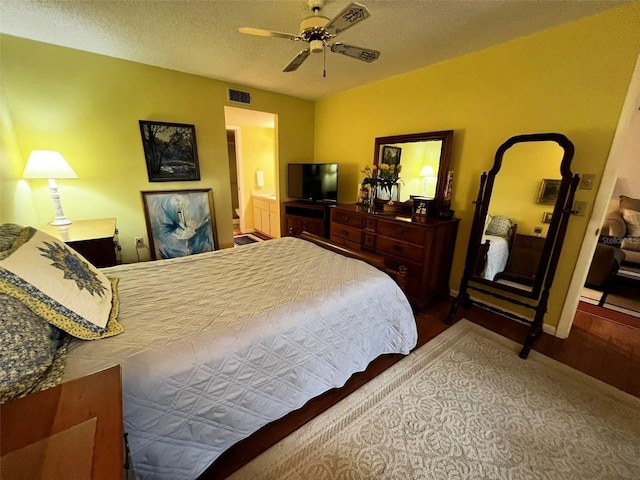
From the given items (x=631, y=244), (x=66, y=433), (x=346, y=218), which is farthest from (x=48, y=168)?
→ (x=631, y=244)

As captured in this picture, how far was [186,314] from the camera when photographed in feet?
4.09

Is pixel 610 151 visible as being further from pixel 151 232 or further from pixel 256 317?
pixel 151 232

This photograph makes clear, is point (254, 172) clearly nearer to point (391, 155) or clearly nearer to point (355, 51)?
point (391, 155)

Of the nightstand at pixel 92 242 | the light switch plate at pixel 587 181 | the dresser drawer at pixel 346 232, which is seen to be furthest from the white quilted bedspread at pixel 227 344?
the light switch plate at pixel 587 181

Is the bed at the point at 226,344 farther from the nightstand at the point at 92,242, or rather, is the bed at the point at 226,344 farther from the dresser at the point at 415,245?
the dresser at the point at 415,245

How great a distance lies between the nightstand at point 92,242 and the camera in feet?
6.35

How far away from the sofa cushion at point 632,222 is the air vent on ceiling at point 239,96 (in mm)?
5235

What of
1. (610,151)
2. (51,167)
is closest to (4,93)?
(51,167)

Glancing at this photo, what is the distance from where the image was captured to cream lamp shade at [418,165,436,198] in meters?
2.81

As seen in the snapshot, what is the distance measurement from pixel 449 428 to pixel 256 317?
123 centimetres

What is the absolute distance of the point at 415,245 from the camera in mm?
2453

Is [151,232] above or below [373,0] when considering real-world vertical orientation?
below

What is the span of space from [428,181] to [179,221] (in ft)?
10.2

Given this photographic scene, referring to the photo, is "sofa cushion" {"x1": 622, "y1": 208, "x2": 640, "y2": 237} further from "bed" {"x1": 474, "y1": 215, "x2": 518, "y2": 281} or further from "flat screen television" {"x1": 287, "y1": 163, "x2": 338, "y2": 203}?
"flat screen television" {"x1": 287, "y1": 163, "x2": 338, "y2": 203}
